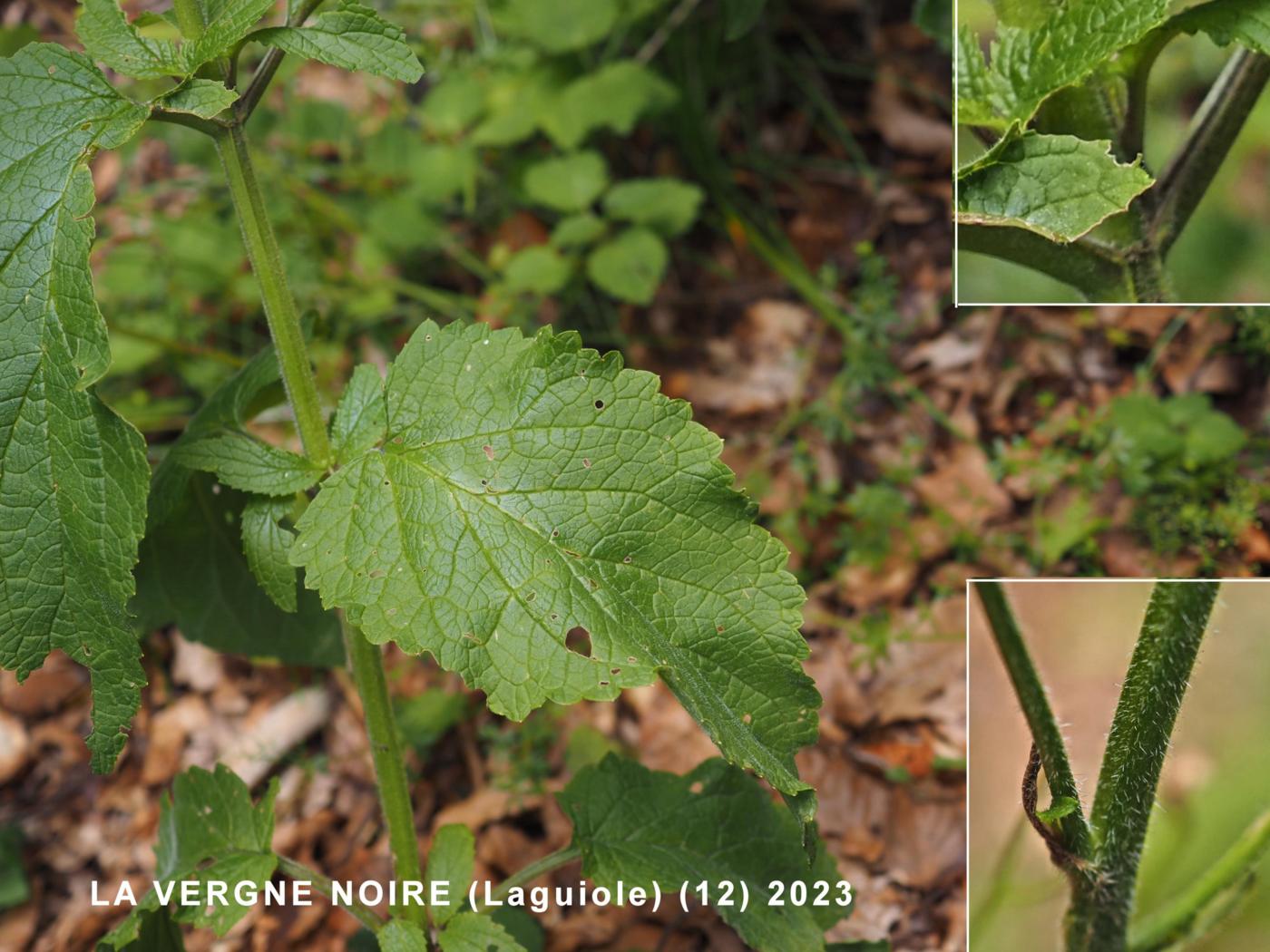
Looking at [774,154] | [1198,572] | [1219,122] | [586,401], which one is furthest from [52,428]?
[774,154]

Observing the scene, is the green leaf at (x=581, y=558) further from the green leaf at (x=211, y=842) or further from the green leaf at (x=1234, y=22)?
the green leaf at (x=1234, y=22)

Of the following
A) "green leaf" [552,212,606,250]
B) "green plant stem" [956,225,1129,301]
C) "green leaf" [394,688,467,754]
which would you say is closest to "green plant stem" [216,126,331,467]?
"green plant stem" [956,225,1129,301]

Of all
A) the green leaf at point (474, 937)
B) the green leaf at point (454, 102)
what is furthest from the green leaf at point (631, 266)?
the green leaf at point (474, 937)

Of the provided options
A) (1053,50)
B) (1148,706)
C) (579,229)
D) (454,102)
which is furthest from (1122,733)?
(454,102)

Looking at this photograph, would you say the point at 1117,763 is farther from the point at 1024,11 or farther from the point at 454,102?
the point at 454,102

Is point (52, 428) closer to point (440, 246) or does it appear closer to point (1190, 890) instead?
point (1190, 890)
